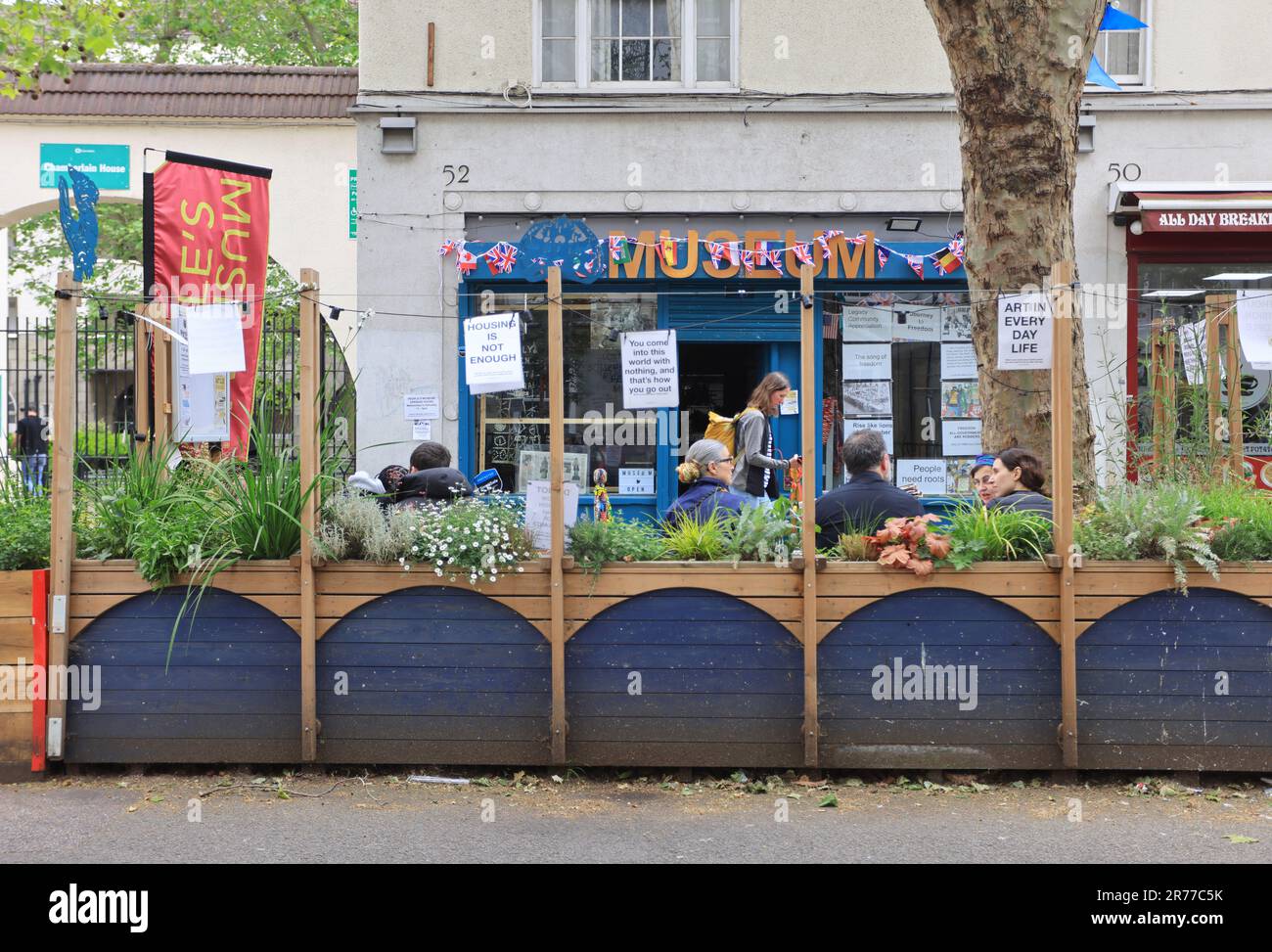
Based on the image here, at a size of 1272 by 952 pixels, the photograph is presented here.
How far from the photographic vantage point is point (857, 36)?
12.8 metres

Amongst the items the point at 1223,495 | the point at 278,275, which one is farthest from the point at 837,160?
the point at 278,275

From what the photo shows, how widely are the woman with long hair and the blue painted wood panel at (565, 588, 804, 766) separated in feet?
12.1

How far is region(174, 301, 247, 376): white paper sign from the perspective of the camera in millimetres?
6707

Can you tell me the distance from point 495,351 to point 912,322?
6.95 m

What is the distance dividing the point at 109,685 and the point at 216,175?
364cm

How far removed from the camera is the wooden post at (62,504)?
256 inches

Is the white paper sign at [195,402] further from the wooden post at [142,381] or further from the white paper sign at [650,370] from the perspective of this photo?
the white paper sign at [650,370]

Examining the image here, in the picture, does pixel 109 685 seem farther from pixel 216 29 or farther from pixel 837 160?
pixel 216 29

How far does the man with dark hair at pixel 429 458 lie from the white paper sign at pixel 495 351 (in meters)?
1.84

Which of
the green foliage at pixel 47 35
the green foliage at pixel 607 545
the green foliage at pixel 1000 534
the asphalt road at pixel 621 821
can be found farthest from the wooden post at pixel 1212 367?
the green foliage at pixel 47 35

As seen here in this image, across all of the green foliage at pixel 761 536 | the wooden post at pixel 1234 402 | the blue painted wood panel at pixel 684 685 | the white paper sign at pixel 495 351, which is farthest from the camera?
the wooden post at pixel 1234 402

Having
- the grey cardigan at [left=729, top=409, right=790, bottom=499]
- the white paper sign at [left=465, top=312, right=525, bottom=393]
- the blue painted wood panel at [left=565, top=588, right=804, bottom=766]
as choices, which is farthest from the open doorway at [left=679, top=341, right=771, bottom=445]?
the blue painted wood panel at [left=565, top=588, right=804, bottom=766]

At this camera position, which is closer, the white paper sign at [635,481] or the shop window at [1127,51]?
the shop window at [1127,51]

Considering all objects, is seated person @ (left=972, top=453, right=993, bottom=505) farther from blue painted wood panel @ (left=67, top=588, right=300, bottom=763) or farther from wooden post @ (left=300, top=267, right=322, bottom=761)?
blue painted wood panel @ (left=67, top=588, right=300, bottom=763)
